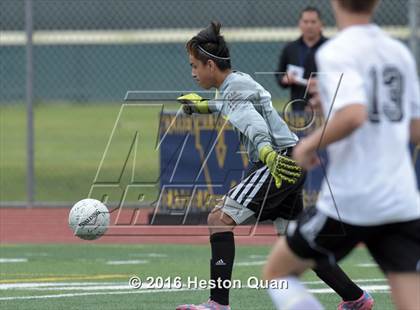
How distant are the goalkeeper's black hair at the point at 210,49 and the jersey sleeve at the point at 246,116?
0.72 feet

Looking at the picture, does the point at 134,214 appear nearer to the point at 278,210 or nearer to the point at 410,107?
the point at 278,210

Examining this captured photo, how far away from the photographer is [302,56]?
13.6 m

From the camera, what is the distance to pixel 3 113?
27.2 metres

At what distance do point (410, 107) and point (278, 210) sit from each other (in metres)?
2.72

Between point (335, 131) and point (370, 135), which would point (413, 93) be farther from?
point (335, 131)

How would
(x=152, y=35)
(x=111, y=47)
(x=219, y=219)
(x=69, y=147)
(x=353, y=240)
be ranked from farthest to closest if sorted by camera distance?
(x=69, y=147) < (x=111, y=47) < (x=152, y=35) < (x=219, y=219) < (x=353, y=240)

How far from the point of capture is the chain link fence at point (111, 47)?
52.4 ft

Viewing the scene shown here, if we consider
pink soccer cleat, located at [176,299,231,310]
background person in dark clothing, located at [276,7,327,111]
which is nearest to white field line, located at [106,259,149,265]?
pink soccer cleat, located at [176,299,231,310]

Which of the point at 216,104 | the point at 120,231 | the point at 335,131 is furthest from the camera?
the point at 120,231

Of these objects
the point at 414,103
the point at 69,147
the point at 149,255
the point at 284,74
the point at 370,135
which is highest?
the point at 414,103

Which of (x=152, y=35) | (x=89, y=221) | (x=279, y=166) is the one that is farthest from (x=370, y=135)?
(x=152, y=35)

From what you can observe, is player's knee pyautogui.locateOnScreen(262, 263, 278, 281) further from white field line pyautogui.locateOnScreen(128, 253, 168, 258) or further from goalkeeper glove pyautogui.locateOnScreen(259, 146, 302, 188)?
white field line pyautogui.locateOnScreen(128, 253, 168, 258)

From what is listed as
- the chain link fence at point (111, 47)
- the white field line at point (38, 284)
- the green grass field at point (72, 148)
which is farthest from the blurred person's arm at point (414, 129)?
the green grass field at point (72, 148)

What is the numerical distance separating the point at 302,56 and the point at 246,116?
6455 millimetres
